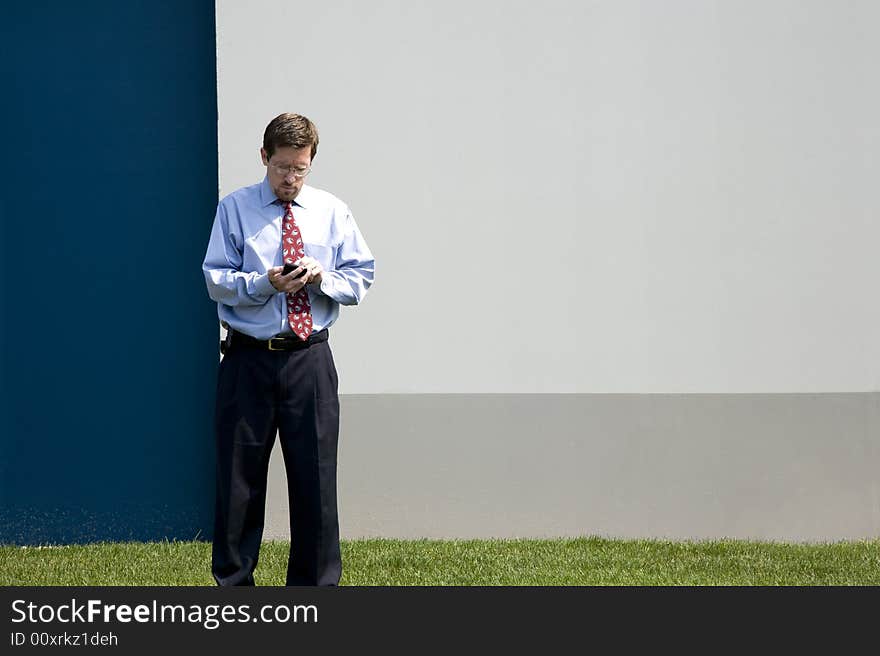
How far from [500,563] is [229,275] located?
71.8 inches

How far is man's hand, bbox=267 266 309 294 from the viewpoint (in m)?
3.38

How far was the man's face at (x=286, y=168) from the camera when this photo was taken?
352 centimetres

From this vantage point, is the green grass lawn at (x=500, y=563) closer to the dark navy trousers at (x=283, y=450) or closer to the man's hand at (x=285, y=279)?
the dark navy trousers at (x=283, y=450)

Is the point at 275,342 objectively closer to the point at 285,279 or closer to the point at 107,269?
the point at 285,279

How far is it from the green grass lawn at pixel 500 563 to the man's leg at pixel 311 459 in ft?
2.31

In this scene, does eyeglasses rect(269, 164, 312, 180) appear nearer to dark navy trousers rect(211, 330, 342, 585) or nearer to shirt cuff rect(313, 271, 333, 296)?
shirt cuff rect(313, 271, 333, 296)

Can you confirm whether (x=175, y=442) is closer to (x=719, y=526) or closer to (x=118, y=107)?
(x=118, y=107)

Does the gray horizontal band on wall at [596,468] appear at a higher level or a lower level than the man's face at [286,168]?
lower

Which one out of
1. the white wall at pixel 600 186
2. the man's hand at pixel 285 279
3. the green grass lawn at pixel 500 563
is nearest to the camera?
the man's hand at pixel 285 279

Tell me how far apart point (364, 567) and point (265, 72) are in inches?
89.6

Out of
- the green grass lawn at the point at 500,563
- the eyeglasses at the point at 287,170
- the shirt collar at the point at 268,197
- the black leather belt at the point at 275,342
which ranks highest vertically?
the eyeglasses at the point at 287,170

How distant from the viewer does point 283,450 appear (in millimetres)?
3580

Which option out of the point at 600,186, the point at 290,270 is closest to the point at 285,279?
the point at 290,270

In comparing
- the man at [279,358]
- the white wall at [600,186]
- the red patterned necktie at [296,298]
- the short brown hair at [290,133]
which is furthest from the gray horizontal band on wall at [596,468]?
the short brown hair at [290,133]
